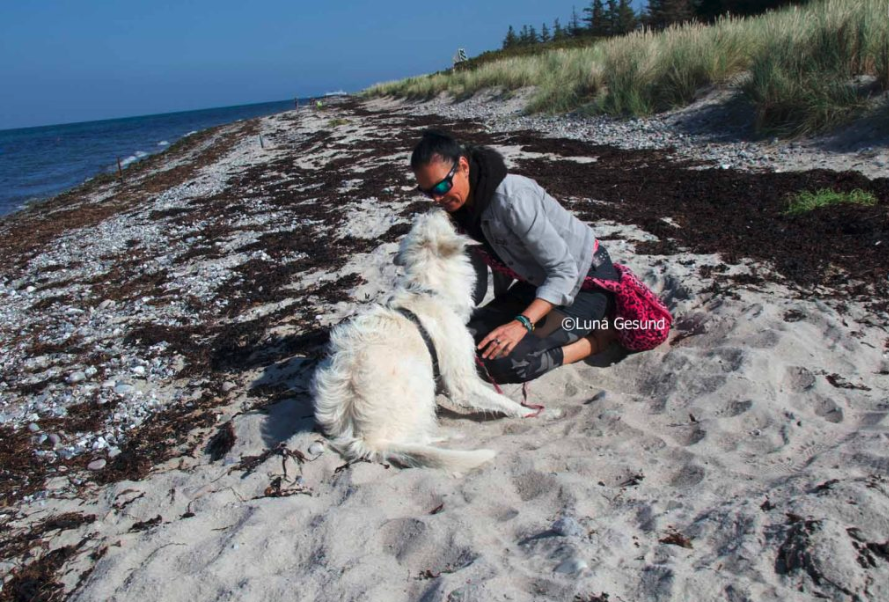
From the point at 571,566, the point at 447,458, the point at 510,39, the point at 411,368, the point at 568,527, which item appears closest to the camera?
the point at 571,566

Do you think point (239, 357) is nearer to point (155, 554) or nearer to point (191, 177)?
point (155, 554)

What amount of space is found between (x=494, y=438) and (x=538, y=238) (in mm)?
1096

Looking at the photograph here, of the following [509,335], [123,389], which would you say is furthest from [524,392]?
[123,389]

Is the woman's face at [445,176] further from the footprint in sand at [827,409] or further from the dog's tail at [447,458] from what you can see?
the footprint in sand at [827,409]

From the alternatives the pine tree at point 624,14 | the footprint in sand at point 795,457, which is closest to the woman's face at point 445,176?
the footprint in sand at point 795,457

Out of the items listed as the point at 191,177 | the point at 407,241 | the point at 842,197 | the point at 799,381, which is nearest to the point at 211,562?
the point at 407,241

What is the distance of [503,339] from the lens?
3104 millimetres

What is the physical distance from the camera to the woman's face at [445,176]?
293 centimetres

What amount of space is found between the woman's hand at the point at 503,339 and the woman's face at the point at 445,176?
728mm

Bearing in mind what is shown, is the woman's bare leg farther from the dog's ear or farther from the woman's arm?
the dog's ear

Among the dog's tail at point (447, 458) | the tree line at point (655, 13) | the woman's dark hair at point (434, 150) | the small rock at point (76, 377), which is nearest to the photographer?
the dog's tail at point (447, 458)

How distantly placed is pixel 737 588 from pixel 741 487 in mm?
615

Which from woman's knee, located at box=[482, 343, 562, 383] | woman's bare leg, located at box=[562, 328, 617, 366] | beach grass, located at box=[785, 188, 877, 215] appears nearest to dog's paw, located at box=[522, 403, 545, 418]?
woman's knee, located at box=[482, 343, 562, 383]

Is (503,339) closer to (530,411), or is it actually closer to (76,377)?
(530,411)
